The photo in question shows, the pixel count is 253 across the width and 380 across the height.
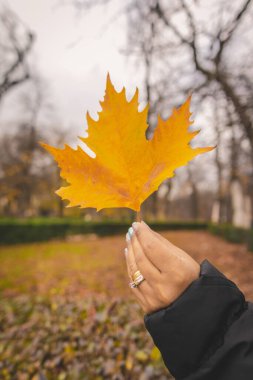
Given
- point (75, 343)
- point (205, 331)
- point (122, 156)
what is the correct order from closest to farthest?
point (205, 331), point (122, 156), point (75, 343)

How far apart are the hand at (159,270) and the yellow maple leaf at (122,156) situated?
0.49 feet

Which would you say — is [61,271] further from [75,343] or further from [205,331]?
[205,331]

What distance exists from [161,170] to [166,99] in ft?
23.0

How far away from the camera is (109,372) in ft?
7.79

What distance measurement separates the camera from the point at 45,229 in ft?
56.6

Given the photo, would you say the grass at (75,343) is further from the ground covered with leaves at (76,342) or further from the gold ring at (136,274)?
the gold ring at (136,274)

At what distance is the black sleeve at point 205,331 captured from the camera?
822 mm

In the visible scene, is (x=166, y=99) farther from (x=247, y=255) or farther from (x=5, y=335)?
(x=247, y=255)

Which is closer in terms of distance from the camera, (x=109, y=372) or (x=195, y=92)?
(x=109, y=372)

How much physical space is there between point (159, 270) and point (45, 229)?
17331 millimetres

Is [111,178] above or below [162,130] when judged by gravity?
below

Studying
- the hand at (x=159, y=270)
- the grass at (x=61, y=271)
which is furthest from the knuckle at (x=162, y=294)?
the grass at (x=61, y=271)

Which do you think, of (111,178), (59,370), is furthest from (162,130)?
(59,370)

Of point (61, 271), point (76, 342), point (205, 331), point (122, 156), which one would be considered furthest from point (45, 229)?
point (205, 331)
